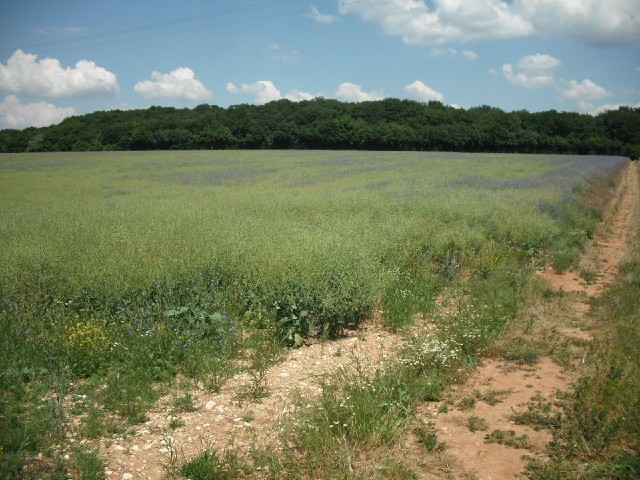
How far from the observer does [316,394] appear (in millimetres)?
5352

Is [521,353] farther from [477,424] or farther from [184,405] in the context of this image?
[184,405]

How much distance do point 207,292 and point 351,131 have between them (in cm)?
6719

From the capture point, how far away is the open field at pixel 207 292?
501 centimetres

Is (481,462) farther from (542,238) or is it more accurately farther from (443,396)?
(542,238)

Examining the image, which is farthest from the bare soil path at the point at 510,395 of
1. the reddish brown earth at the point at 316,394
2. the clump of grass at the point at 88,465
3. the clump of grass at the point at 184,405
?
the clump of grass at the point at 88,465

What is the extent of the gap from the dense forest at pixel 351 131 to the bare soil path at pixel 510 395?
60863mm

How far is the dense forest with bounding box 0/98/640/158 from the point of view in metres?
63.4

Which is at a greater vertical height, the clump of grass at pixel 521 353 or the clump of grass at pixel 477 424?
the clump of grass at pixel 521 353

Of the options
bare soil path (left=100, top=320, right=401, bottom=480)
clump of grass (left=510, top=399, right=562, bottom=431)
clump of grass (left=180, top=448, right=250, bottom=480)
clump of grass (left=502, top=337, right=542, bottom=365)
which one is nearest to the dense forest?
bare soil path (left=100, top=320, right=401, bottom=480)

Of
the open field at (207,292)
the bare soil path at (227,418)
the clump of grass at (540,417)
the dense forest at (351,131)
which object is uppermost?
the dense forest at (351,131)

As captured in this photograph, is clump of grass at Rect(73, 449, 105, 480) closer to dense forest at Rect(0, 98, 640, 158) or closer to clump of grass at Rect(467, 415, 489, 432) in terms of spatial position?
clump of grass at Rect(467, 415, 489, 432)

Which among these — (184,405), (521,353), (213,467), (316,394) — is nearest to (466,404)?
(521,353)

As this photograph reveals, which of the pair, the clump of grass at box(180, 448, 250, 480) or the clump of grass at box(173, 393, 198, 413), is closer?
the clump of grass at box(180, 448, 250, 480)

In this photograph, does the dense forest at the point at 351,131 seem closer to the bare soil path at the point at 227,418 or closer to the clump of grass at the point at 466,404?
the bare soil path at the point at 227,418
